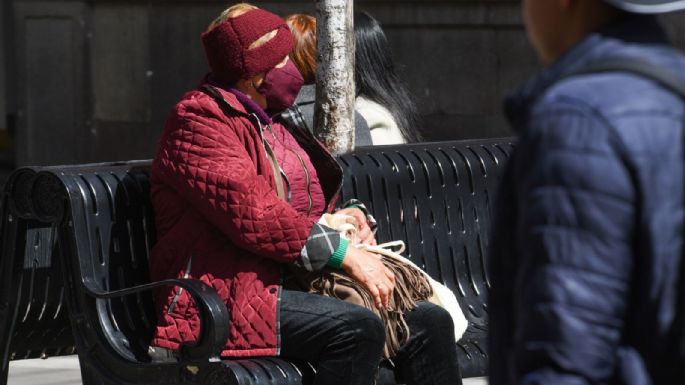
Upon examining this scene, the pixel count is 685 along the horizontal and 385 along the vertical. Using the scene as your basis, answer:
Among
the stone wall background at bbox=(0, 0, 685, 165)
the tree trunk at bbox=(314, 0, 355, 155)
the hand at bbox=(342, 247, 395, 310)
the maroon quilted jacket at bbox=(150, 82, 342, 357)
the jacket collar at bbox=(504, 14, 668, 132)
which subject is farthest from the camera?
the stone wall background at bbox=(0, 0, 685, 165)

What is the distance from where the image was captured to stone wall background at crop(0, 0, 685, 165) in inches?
399

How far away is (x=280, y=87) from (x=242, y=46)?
0.64 feet

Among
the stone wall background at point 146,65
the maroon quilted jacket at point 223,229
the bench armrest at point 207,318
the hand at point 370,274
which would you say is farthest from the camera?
the stone wall background at point 146,65

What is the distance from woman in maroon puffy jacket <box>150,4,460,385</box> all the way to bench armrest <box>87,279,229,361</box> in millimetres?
95

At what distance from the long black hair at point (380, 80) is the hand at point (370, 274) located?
1764 millimetres

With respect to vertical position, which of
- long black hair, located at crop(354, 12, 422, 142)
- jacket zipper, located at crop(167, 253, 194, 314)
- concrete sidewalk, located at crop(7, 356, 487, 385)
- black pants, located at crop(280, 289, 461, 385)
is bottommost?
concrete sidewalk, located at crop(7, 356, 487, 385)

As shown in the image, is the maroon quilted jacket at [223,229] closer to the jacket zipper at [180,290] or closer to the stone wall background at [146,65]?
the jacket zipper at [180,290]

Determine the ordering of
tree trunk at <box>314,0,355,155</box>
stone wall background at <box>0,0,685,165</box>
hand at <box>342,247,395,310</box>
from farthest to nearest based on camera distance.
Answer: stone wall background at <box>0,0,685,165</box>
tree trunk at <box>314,0,355,155</box>
hand at <box>342,247,395,310</box>

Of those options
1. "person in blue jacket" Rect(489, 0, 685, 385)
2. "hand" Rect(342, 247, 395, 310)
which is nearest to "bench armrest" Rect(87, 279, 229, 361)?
"hand" Rect(342, 247, 395, 310)

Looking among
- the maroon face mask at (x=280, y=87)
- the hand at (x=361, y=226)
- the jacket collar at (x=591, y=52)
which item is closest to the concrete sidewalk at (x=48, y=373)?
the hand at (x=361, y=226)

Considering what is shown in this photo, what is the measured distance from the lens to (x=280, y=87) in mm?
4305

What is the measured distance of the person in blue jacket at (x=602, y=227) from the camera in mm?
1731

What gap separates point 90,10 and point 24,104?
972 millimetres

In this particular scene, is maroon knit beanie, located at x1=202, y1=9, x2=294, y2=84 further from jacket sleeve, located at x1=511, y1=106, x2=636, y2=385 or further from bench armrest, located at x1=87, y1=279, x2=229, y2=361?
jacket sleeve, located at x1=511, y1=106, x2=636, y2=385
